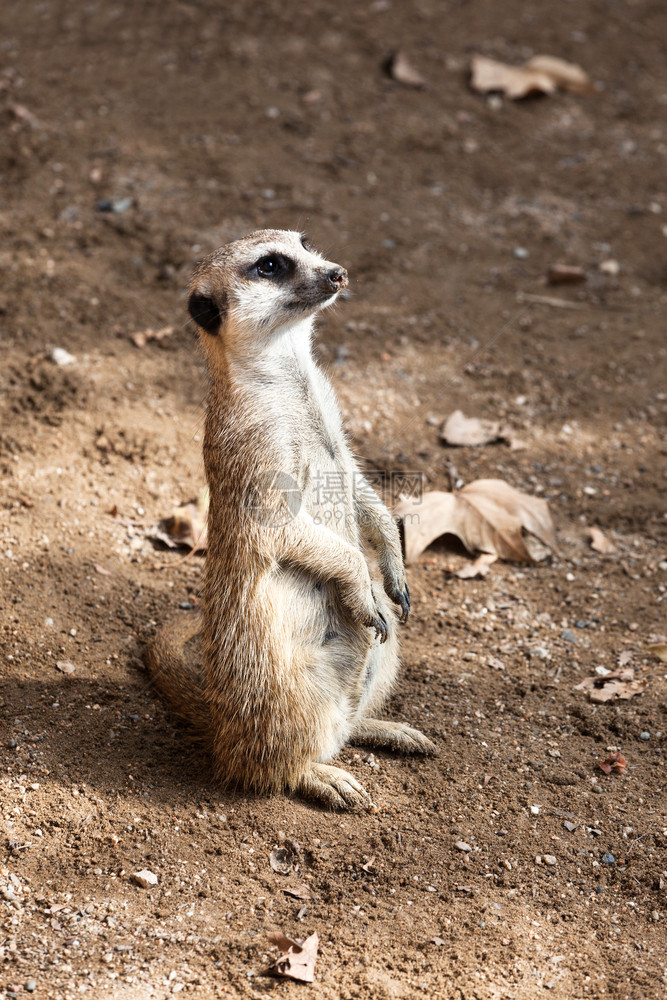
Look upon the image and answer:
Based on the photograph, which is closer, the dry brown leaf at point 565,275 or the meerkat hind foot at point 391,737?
the meerkat hind foot at point 391,737

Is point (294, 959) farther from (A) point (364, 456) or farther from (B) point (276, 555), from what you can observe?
(A) point (364, 456)

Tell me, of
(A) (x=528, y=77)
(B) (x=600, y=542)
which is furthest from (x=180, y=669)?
(A) (x=528, y=77)

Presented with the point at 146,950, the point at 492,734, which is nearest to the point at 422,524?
the point at 492,734

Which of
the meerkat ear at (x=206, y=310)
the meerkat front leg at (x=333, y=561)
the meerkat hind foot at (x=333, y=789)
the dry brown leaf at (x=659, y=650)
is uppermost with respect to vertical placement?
the meerkat ear at (x=206, y=310)

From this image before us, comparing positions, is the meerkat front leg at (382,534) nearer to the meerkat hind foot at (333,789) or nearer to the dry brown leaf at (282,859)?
the meerkat hind foot at (333,789)

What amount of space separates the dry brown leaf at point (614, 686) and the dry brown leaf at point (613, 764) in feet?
0.70

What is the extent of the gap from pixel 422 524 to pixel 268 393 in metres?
1.08

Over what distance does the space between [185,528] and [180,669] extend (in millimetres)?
743

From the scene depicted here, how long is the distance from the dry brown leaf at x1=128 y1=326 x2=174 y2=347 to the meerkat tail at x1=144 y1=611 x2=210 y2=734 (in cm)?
170

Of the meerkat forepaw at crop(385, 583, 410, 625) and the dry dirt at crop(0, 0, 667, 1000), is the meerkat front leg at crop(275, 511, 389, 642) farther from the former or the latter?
the dry dirt at crop(0, 0, 667, 1000)

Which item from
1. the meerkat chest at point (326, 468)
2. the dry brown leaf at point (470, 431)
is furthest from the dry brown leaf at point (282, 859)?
the dry brown leaf at point (470, 431)

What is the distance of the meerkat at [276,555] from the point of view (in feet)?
8.50

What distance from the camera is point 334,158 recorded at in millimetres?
5504

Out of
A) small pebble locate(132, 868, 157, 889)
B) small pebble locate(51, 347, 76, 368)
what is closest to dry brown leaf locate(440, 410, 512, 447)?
small pebble locate(51, 347, 76, 368)
